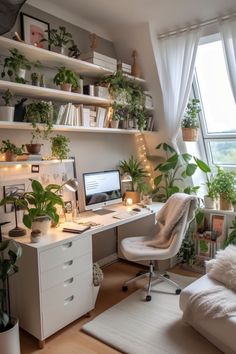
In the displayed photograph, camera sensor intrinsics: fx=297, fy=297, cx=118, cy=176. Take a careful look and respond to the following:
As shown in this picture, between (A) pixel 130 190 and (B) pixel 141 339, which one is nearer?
(B) pixel 141 339

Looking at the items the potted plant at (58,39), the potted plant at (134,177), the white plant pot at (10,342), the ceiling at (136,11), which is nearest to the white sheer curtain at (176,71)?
the ceiling at (136,11)

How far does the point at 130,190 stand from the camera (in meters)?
3.45

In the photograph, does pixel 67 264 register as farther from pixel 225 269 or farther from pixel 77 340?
pixel 225 269

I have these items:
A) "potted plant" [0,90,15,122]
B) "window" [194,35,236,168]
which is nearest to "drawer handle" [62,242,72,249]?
"potted plant" [0,90,15,122]

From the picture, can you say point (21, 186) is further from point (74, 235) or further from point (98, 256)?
point (98, 256)

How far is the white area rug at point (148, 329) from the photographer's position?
6.62 feet

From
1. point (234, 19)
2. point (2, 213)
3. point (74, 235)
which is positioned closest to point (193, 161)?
point (234, 19)

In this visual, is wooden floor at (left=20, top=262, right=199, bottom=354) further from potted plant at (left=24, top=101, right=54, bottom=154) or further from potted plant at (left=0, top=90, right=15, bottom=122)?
potted plant at (left=0, top=90, right=15, bottom=122)

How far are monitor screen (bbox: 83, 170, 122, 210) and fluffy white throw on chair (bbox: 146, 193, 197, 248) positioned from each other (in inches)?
21.4

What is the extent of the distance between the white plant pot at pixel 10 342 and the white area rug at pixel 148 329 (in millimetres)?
523

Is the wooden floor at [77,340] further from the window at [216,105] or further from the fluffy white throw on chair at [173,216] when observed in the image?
the window at [216,105]

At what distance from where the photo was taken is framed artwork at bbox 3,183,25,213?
2424 mm

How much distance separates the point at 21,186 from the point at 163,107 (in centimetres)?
182

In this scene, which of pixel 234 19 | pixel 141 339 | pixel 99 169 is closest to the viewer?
pixel 141 339
